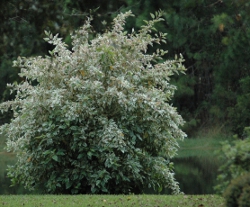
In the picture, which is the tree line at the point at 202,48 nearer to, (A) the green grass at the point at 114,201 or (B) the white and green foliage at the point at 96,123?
(B) the white and green foliage at the point at 96,123

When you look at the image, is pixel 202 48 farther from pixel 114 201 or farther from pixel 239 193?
pixel 239 193

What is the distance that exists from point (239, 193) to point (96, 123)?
558cm

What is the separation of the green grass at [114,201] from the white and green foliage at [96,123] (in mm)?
1327

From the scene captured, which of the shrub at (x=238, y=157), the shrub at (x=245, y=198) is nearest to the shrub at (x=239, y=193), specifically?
the shrub at (x=245, y=198)

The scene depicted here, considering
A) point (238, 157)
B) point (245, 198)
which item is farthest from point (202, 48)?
point (245, 198)

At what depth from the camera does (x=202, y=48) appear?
86.7 feet

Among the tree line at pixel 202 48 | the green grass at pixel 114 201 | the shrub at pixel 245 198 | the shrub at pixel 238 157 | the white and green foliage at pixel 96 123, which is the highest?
the tree line at pixel 202 48

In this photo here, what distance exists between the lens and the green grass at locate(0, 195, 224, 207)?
8.74 metres

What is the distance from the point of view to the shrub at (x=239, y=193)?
5.90m

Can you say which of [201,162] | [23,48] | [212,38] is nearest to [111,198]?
[201,162]

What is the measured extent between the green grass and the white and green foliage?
133cm

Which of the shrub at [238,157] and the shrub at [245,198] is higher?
the shrub at [238,157]

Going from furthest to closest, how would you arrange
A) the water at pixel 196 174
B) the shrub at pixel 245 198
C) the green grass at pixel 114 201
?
the water at pixel 196 174, the green grass at pixel 114 201, the shrub at pixel 245 198

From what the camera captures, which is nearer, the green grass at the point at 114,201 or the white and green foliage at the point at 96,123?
the green grass at the point at 114,201
